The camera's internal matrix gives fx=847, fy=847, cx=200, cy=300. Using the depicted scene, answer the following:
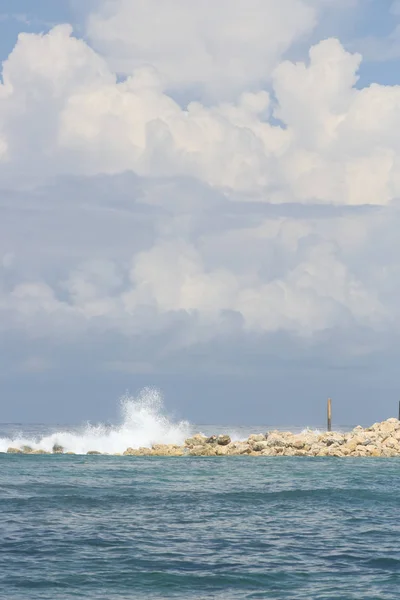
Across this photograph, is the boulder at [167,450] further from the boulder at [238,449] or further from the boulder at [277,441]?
the boulder at [277,441]

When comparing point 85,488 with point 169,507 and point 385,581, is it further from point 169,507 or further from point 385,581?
point 385,581

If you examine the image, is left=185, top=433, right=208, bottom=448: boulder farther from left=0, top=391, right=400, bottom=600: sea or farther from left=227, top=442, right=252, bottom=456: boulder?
left=0, top=391, right=400, bottom=600: sea

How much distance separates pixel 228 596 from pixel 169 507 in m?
16.3

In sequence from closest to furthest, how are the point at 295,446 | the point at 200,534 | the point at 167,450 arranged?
the point at 200,534 → the point at 295,446 → the point at 167,450

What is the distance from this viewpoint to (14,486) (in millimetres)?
44719

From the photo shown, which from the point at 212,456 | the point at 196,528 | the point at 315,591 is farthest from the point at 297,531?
Result: the point at 212,456

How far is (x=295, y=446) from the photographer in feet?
225

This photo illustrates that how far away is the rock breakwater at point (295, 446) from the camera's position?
221 feet

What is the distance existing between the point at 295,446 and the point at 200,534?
39.7 metres

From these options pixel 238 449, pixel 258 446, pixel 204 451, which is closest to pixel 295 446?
pixel 258 446

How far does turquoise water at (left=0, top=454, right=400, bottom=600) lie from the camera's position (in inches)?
866

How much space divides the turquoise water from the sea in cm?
5

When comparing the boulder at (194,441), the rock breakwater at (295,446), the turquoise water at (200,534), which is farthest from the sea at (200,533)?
the boulder at (194,441)

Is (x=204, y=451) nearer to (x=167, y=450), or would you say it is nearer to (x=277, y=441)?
(x=167, y=450)
